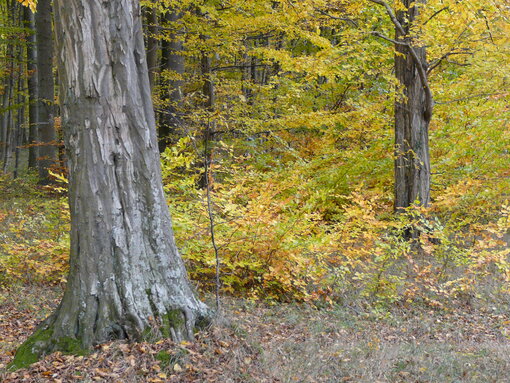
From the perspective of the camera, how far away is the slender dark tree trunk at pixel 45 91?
530 inches

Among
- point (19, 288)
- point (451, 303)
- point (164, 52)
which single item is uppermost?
point (164, 52)

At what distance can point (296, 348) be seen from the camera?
4.77 metres

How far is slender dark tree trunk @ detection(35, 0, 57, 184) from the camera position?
13461 mm

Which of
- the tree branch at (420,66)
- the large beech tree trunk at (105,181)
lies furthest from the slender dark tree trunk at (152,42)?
the large beech tree trunk at (105,181)

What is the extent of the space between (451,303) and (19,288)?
20.9ft

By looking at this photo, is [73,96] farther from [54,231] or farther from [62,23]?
[54,231]

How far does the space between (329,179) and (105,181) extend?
7.72 metres

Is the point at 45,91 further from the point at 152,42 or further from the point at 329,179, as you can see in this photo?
the point at 329,179

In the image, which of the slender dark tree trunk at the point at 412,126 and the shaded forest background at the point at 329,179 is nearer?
the shaded forest background at the point at 329,179

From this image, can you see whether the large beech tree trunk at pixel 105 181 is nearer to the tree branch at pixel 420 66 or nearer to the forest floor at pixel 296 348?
the forest floor at pixel 296 348

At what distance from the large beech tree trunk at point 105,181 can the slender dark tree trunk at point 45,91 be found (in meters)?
10.7

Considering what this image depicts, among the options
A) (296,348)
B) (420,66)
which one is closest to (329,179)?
(420,66)

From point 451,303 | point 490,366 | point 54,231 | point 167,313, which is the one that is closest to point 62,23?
point 167,313

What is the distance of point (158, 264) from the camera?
4090 mm
